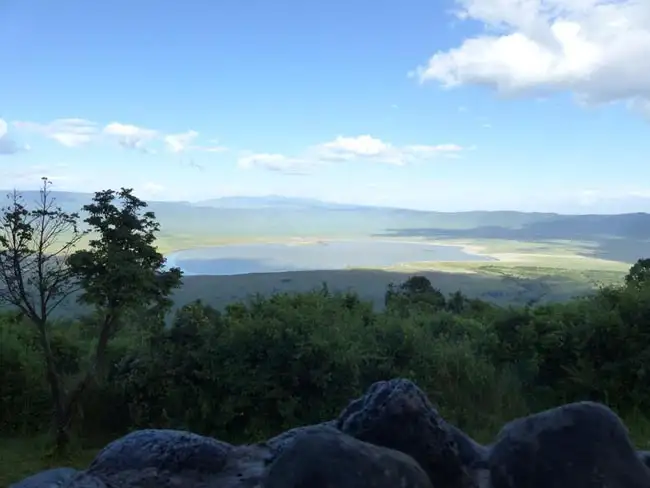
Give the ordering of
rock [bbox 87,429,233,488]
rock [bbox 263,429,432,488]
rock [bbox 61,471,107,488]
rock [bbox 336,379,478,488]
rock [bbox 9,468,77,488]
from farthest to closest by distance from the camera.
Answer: rock [bbox 9,468,77,488] < rock [bbox 336,379,478,488] < rock [bbox 87,429,233,488] < rock [bbox 61,471,107,488] < rock [bbox 263,429,432,488]

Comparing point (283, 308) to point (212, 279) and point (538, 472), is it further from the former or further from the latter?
point (212, 279)

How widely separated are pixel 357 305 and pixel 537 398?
8.09 ft

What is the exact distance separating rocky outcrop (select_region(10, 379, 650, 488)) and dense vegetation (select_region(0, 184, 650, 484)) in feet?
13.0

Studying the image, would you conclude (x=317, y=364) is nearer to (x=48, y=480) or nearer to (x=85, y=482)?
(x=48, y=480)

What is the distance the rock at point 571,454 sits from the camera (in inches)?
146

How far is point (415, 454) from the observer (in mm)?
3838

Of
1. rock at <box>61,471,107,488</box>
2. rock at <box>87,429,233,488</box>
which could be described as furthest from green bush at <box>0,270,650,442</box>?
rock at <box>61,471,107,488</box>

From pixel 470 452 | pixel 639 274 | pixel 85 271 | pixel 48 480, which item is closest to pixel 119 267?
pixel 85 271

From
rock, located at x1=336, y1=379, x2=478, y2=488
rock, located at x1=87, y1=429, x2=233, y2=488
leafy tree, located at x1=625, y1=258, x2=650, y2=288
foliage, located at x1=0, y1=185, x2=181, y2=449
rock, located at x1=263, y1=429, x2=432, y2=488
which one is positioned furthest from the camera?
leafy tree, located at x1=625, y1=258, x2=650, y2=288

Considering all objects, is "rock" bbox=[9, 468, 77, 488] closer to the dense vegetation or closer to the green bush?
the dense vegetation

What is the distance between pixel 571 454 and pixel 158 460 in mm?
2049

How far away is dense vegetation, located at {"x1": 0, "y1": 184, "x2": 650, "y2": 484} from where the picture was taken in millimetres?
7969

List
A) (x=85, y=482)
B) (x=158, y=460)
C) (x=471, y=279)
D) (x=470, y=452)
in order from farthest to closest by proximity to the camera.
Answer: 1. (x=471, y=279)
2. (x=470, y=452)
3. (x=158, y=460)
4. (x=85, y=482)

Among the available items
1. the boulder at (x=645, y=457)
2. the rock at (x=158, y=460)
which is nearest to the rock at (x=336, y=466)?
the rock at (x=158, y=460)
